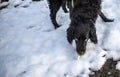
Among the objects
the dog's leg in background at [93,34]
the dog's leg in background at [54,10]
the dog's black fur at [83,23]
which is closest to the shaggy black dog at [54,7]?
the dog's leg in background at [54,10]

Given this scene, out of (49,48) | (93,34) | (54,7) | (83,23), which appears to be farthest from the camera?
(54,7)

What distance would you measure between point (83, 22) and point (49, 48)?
3.95ft

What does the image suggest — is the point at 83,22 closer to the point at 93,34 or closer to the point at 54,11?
the point at 93,34

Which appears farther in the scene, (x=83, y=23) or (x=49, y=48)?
(x=49, y=48)

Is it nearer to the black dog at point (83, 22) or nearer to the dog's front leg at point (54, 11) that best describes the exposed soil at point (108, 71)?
Result: the black dog at point (83, 22)

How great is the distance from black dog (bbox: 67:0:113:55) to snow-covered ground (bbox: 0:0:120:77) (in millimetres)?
338

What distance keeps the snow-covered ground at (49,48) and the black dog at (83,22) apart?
0.34m

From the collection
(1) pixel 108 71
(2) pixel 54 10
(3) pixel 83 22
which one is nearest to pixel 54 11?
(2) pixel 54 10

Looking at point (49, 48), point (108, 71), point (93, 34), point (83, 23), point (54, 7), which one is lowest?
point (108, 71)

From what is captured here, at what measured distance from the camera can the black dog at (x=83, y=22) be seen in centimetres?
507

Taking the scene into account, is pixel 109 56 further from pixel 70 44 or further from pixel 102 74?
pixel 70 44

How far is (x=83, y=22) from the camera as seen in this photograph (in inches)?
202

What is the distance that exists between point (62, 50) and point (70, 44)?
229 mm

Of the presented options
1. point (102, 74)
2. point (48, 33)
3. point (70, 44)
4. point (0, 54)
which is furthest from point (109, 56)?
point (0, 54)
